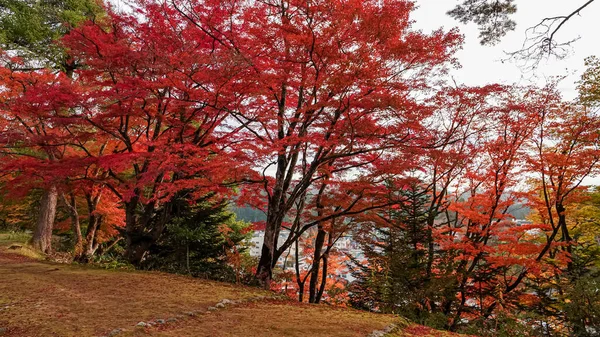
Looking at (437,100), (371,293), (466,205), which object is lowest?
(371,293)

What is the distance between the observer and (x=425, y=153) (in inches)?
303

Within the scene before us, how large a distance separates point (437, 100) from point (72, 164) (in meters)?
9.58

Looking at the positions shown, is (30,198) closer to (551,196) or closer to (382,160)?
(382,160)

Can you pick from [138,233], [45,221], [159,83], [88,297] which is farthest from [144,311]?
[45,221]

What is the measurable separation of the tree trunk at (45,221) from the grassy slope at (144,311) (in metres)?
5.69

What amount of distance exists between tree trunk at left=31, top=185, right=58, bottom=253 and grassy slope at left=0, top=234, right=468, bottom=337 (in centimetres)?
569

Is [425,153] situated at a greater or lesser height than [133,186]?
greater

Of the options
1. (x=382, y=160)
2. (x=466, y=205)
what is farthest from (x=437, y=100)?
(x=466, y=205)

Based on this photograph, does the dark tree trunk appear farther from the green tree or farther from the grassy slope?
the green tree

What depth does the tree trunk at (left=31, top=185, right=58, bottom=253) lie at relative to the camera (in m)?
12.2

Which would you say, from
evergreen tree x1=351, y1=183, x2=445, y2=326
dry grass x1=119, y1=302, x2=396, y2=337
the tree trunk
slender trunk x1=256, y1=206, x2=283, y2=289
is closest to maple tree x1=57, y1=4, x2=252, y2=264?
slender trunk x1=256, y1=206, x2=283, y2=289

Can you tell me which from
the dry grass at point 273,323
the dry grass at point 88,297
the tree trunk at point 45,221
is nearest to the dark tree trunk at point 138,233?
the dry grass at point 88,297

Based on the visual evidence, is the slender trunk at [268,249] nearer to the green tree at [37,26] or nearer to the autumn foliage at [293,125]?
the autumn foliage at [293,125]

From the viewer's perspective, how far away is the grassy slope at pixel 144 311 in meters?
3.90
